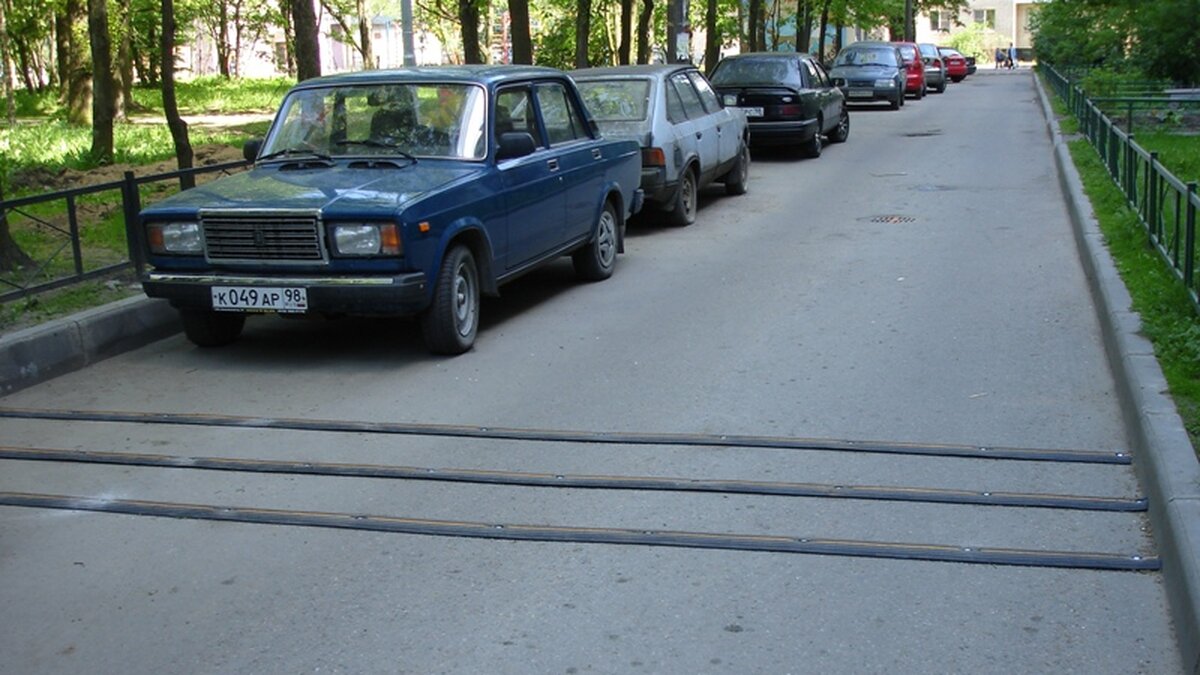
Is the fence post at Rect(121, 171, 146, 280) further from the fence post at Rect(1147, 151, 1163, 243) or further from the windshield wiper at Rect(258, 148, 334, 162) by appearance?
the fence post at Rect(1147, 151, 1163, 243)

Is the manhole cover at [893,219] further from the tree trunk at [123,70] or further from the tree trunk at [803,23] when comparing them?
the tree trunk at [803,23]

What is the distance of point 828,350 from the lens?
28.2 feet

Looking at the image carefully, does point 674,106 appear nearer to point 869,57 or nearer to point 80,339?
point 80,339

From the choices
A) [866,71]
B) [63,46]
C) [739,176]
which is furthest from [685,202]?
[63,46]

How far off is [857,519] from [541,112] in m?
5.62

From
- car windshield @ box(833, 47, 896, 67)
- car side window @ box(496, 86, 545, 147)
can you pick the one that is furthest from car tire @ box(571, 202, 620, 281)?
car windshield @ box(833, 47, 896, 67)

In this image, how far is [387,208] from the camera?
805 cm

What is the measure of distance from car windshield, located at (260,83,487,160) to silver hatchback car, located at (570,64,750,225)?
3.83 m

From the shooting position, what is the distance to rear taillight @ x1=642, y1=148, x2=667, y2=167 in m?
13.5

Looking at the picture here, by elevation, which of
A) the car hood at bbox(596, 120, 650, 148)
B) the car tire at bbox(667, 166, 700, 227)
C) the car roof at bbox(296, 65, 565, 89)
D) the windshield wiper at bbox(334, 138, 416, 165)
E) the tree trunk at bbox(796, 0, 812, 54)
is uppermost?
the tree trunk at bbox(796, 0, 812, 54)

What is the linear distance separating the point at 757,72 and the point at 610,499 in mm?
16255

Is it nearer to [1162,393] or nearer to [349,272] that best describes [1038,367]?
[1162,393]

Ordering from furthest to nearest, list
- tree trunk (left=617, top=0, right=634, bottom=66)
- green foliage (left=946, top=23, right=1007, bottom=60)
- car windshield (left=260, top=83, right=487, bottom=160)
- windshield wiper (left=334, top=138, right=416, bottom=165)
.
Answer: green foliage (left=946, top=23, right=1007, bottom=60)
tree trunk (left=617, top=0, right=634, bottom=66)
car windshield (left=260, top=83, right=487, bottom=160)
windshield wiper (left=334, top=138, right=416, bottom=165)

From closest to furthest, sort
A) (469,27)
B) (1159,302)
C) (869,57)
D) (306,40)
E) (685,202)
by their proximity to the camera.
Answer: (1159,302)
(685,202)
(306,40)
(469,27)
(869,57)
